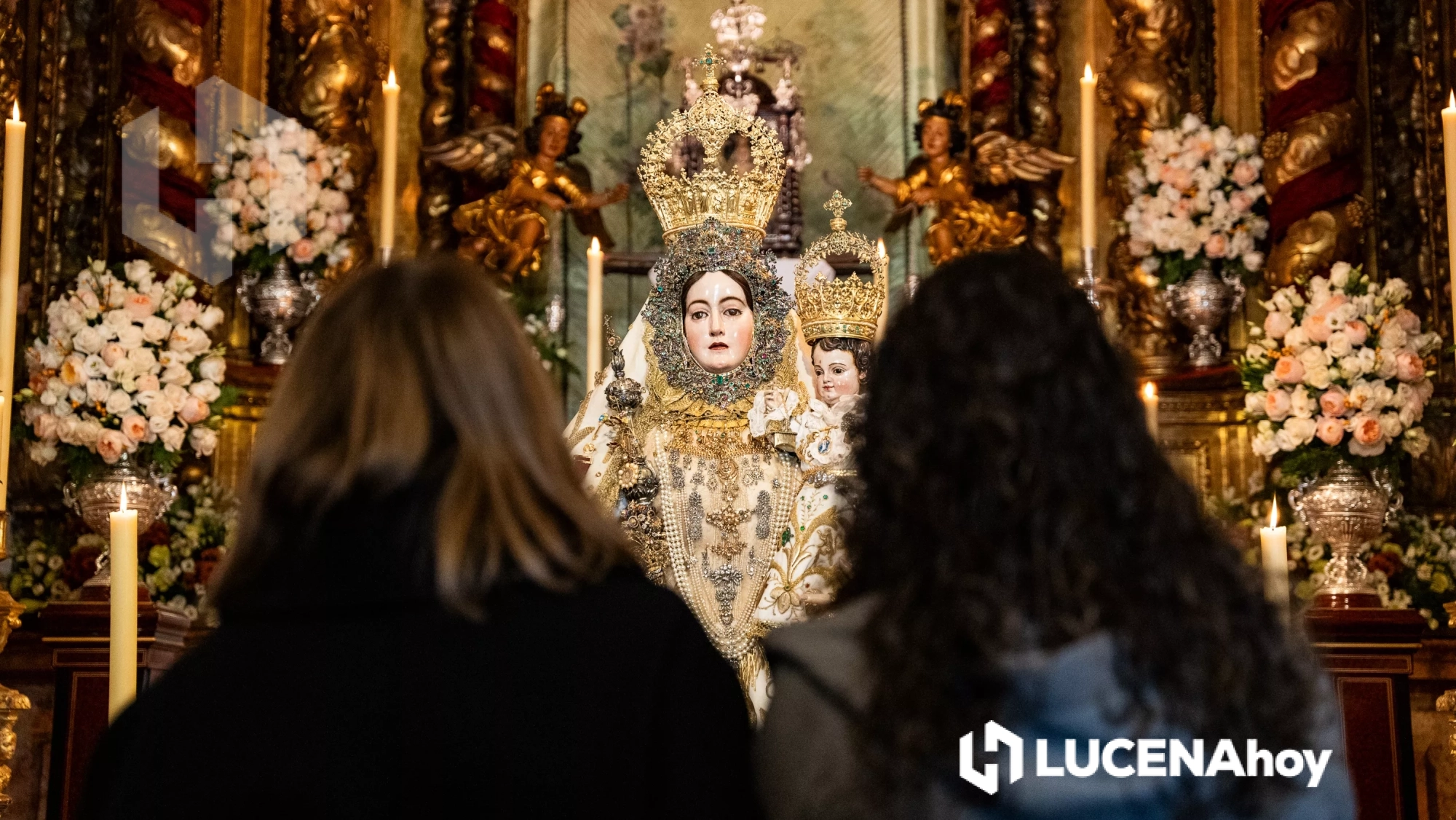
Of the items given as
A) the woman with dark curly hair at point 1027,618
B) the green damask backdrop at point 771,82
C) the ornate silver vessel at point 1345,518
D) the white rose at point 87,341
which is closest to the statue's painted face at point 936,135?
the green damask backdrop at point 771,82

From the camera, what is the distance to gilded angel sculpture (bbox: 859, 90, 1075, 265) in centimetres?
623

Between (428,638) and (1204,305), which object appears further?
(1204,305)

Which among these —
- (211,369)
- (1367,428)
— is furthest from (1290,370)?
(211,369)

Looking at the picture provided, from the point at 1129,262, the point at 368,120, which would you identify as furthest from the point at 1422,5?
the point at 368,120

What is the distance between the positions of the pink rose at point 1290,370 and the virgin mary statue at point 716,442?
61.7 inches

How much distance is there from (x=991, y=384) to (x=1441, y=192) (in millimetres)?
4642

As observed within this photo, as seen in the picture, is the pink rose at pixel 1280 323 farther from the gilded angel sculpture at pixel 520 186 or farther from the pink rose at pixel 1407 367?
the gilded angel sculpture at pixel 520 186

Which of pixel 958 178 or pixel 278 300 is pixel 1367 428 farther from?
pixel 278 300

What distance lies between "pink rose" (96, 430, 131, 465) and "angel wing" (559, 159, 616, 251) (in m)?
2.12

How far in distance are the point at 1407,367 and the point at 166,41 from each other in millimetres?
4244

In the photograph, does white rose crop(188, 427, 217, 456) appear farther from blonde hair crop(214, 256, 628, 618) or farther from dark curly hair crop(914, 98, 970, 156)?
blonde hair crop(214, 256, 628, 618)

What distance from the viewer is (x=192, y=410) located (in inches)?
200

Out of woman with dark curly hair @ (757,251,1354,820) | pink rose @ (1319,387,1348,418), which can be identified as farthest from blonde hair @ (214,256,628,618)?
pink rose @ (1319,387,1348,418)

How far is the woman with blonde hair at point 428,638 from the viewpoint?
1545 mm
